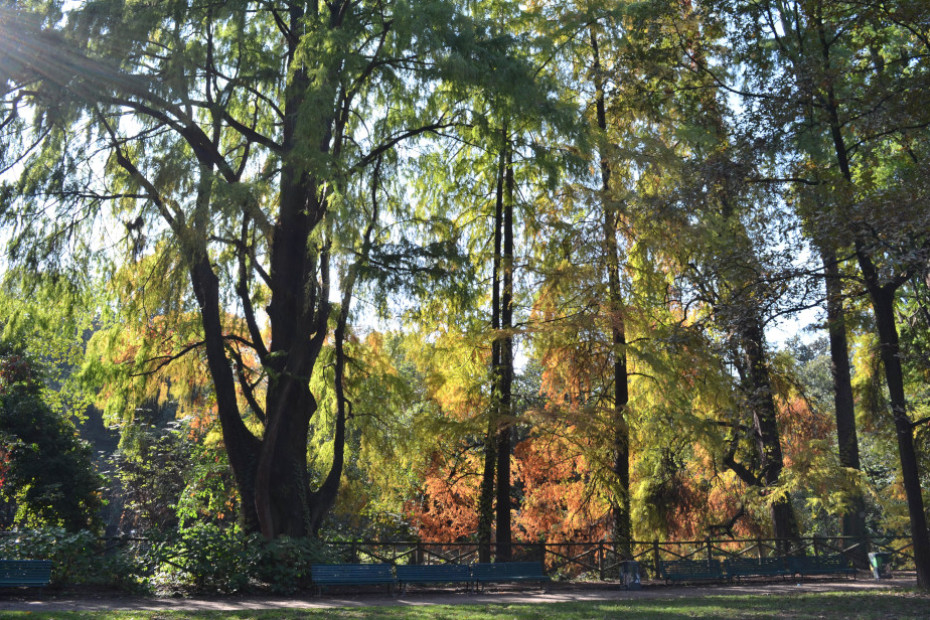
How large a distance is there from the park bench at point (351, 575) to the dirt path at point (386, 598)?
0.26 m

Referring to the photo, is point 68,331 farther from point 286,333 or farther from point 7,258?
point 286,333

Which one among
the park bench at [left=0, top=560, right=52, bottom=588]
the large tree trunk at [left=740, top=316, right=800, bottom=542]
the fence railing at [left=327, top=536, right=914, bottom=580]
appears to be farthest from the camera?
the large tree trunk at [left=740, top=316, right=800, bottom=542]

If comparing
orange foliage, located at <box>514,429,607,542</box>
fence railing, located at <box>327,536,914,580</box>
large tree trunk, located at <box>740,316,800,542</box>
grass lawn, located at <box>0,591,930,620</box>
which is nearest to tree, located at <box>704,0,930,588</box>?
grass lawn, located at <box>0,591,930,620</box>

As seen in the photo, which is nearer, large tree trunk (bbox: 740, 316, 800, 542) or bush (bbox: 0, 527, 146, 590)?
bush (bbox: 0, 527, 146, 590)

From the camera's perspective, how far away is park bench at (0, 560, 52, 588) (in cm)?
1165

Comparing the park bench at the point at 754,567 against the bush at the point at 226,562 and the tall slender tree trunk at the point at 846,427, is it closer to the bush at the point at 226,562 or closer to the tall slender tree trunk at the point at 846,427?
the tall slender tree trunk at the point at 846,427

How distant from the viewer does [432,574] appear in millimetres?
14734

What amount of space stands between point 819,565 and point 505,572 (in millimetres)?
9043

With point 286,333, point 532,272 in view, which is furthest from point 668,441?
point 286,333

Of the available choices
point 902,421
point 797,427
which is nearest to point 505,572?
point 902,421

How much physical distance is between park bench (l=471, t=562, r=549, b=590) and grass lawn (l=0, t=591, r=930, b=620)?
246 centimetres

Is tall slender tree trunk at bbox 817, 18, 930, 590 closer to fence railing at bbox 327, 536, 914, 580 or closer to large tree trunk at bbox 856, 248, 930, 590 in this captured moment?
large tree trunk at bbox 856, 248, 930, 590

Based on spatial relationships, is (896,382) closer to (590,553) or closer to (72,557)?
(590,553)

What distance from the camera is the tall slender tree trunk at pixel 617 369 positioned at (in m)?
18.3
